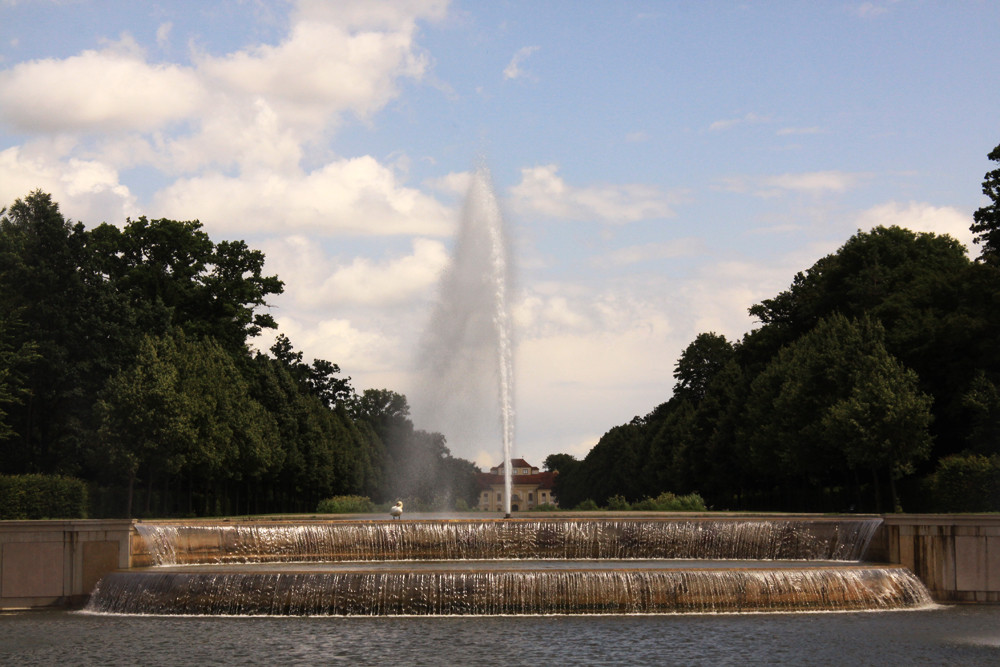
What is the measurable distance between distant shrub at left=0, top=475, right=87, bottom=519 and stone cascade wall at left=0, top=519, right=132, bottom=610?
60.8ft

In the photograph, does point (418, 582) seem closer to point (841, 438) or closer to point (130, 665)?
point (130, 665)

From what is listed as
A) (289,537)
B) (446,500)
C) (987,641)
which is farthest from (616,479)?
(987,641)

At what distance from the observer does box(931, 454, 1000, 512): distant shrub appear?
166 ft

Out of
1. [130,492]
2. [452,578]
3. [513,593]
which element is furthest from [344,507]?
[513,593]

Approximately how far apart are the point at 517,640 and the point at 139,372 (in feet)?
137

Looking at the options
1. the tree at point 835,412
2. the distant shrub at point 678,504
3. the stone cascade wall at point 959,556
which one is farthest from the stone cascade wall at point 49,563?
the tree at point 835,412

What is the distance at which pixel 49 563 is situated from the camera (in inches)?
1259

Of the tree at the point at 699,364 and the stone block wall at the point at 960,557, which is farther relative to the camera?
the tree at the point at 699,364

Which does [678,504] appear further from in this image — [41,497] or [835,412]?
[41,497]

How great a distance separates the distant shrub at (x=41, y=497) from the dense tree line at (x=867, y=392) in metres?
36.8

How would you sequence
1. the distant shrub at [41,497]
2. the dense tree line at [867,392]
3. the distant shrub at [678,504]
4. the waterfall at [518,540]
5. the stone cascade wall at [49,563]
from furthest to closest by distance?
1. the distant shrub at [678,504]
2. the dense tree line at [867,392]
3. the distant shrub at [41,497]
4. the waterfall at [518,540]
5. the stone cascade wall at [49,563]

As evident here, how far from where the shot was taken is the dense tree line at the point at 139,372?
61094mm

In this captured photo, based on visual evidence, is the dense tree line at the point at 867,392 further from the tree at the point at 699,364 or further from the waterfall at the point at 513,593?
the waterfall at the point at 513,593

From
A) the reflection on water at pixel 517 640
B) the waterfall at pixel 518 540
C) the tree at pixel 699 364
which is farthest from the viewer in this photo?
the tree at pixel 699 364
